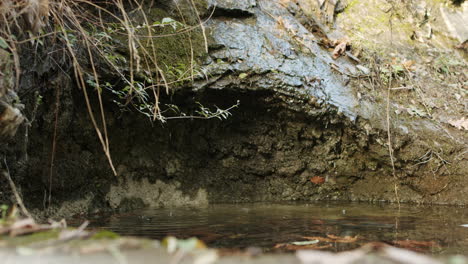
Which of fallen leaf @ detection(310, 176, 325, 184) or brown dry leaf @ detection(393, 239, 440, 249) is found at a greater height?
fallen leaf @ detection(310, 176, 325, 184)

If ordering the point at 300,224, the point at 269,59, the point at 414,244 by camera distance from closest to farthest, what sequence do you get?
the point at 414,244, the point at 300,224, the point at 269,59

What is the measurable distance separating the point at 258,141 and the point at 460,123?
2459 millimetres

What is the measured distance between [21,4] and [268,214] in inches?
102

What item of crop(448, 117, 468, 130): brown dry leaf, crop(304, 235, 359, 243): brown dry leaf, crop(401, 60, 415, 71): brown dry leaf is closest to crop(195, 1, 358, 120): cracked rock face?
crop(401, 60, 415, 71): brown dry leaf

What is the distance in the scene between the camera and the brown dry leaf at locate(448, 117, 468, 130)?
477 centimetres

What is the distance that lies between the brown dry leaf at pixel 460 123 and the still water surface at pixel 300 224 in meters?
1.09

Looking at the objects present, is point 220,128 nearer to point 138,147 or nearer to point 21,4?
point 138,147

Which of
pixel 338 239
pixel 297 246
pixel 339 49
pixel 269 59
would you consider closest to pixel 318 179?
pixel 269 59

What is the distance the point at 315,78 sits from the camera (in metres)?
4.71

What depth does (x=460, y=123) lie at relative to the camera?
481 cm

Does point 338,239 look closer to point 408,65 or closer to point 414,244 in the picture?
point 414,244

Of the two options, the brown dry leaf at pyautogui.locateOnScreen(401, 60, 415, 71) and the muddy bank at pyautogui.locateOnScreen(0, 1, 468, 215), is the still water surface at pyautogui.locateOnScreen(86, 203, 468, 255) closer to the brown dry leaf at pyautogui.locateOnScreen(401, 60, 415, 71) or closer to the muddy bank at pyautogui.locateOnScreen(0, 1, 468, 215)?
the muddy bank at pyautogui.locateOnScreen(0, 1, 468, 215)

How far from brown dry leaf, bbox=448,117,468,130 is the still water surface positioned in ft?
3.59

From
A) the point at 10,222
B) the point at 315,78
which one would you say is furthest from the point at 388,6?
the point at 10,222
